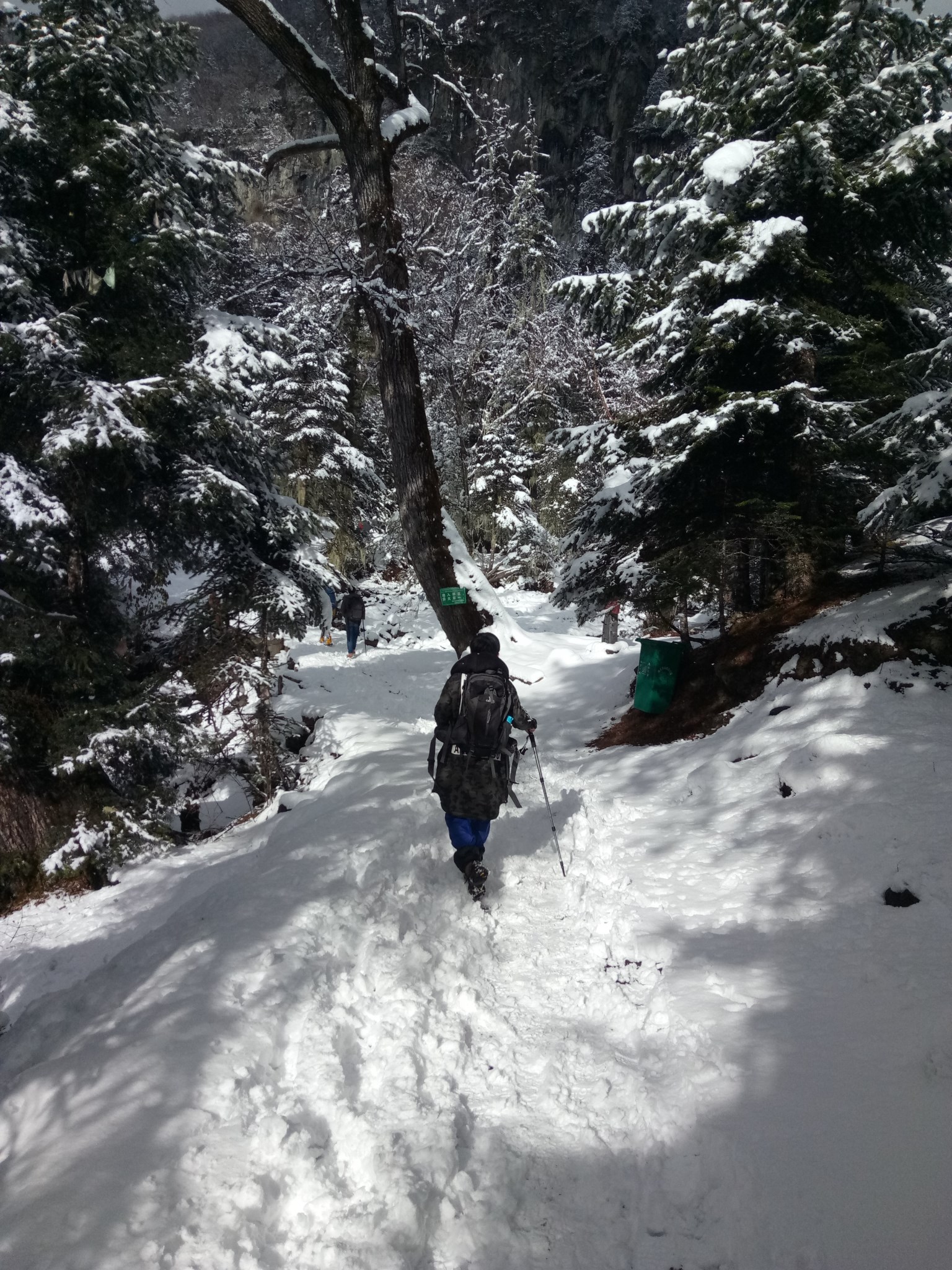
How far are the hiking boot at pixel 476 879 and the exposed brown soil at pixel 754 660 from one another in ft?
10.8

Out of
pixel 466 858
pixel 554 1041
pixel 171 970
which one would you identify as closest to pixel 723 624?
pixel 466 858

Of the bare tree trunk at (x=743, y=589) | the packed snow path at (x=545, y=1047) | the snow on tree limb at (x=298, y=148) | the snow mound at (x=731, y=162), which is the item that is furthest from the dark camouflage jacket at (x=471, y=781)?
the snow mound at (x=731, y=162)

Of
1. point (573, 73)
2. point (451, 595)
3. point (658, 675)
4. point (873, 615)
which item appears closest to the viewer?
point (873, 615)

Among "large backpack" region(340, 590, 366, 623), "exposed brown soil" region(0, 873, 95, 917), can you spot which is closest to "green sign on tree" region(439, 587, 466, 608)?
"exposed brown soil" region(0, 873, 95, 917)

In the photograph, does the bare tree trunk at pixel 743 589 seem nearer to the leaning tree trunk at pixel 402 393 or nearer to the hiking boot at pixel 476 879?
the leaning tree trunk at pixel 402 393

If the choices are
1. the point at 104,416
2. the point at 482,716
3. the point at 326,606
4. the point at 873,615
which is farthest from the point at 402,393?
the point at 873,615

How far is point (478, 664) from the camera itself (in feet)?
16.4

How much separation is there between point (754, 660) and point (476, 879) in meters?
4.20

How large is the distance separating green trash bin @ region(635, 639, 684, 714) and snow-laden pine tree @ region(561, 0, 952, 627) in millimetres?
921

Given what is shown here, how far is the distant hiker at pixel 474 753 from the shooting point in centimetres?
479

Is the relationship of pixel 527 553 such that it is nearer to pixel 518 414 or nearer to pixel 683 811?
pixel 518 414

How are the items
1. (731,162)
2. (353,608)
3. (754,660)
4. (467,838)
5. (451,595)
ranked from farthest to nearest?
(353,608) < (451,595) < (754,660) < (731,162) < (467,838)

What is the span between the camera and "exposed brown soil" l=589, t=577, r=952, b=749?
5751 mm

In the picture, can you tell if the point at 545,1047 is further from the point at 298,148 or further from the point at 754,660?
the point at 298,148
